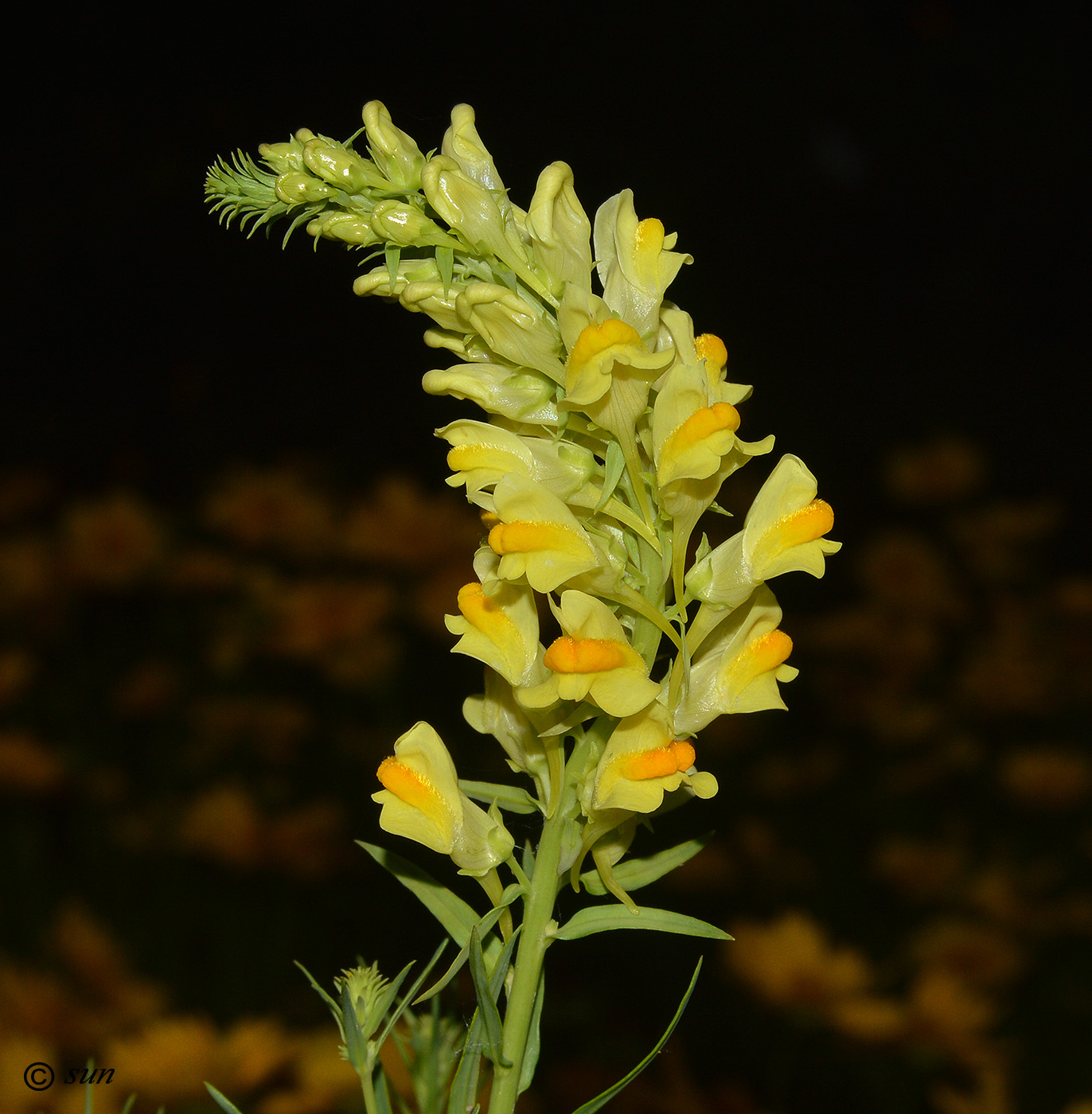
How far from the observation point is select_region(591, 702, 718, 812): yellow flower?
0.57m

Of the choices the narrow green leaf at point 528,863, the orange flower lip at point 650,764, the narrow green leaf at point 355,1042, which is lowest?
the narrow green leaf at point 355,1042

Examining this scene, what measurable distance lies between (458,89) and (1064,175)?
2018mm

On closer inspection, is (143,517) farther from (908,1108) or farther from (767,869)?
(908,1108)


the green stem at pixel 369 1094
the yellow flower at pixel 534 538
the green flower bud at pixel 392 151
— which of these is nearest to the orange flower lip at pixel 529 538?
the yellow flower at pixel 534 538

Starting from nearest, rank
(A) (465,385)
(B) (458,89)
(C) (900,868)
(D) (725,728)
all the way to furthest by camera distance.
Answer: (A) (465,385) → (C) (900,868) → (D) (725,728) → (B) (458,89)

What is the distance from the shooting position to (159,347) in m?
3.22

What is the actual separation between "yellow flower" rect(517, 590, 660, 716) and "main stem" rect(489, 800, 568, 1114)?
0.09m

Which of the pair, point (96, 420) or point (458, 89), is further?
point (458, 89)

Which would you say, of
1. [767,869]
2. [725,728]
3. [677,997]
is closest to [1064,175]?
[725,728]

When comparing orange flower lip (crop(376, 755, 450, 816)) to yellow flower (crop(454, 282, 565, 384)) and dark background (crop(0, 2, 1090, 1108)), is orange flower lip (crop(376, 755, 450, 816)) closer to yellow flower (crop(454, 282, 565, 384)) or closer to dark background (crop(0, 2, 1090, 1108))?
yellow flower (crop(454, 282, 565, 384))

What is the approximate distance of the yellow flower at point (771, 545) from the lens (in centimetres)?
63

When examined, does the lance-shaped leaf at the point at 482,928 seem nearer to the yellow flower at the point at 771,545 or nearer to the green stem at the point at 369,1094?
the green stem at the point at 369,1094

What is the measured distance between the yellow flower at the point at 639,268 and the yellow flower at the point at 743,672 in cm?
18
